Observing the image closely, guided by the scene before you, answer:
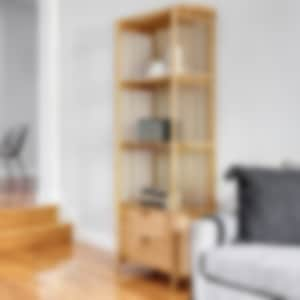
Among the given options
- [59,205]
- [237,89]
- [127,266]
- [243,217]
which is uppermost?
[237,89]

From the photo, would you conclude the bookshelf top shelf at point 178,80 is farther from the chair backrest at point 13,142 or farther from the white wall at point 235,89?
the chair backrest at point 13,142

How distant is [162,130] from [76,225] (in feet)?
5.96

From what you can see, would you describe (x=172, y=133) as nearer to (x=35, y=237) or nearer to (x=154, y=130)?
(x=154, y=130)

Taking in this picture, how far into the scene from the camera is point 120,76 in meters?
3.77

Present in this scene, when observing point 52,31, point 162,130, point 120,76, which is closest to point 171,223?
point 162,130

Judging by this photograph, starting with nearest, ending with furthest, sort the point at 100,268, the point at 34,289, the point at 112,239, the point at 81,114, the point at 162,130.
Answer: the point at 34,289
the point at 162,130
the point at 100,268
the point at 112,239
the point at 81,114

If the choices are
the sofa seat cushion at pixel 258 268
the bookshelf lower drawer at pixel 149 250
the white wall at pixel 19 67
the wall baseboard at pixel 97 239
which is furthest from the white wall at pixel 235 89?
the white wall at pixel 19 67

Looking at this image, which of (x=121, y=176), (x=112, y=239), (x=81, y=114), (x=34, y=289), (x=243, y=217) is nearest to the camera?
(x=243, y=217)

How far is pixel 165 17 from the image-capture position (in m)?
3.40

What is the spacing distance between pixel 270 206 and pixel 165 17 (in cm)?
165

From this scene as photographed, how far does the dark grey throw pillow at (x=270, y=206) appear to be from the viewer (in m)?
2.45

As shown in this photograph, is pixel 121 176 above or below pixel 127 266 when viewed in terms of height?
above

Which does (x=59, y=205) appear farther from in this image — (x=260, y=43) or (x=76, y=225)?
(x=260, y=43)

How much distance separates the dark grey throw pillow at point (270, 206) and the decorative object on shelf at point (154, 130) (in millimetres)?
917
